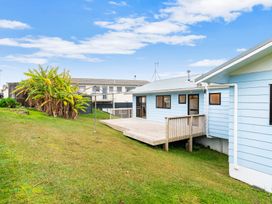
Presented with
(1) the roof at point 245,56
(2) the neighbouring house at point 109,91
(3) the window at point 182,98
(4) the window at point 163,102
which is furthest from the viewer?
(2) the neighbouring house at point 109,91

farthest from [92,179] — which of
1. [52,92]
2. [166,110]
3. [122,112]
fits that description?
[122,112]

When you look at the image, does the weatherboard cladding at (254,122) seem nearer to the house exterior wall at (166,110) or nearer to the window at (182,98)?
the house exterior wall at (166,110)

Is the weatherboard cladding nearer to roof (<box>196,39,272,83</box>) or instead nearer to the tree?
roof (<box>196,39,272,83</box>)

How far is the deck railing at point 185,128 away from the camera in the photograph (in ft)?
27.5

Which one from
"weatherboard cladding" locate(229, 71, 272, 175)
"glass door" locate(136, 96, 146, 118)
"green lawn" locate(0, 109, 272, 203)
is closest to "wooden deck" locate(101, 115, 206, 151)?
"green lawn" locate(0, 109, 272, 203)

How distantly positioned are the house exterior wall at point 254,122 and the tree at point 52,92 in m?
9.65

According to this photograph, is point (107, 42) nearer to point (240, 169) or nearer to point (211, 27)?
point (211, 27)

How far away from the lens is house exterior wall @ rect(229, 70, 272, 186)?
4.73 m

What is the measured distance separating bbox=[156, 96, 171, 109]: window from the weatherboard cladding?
6.97 m

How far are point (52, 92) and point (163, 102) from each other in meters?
7.05

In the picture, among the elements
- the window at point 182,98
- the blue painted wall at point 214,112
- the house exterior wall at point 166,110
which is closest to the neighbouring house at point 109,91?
the house exterior wall at point 166,110

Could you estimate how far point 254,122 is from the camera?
4.97 m

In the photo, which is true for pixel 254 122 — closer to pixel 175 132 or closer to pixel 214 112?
pixel 175 132

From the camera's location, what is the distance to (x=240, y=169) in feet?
17.4
